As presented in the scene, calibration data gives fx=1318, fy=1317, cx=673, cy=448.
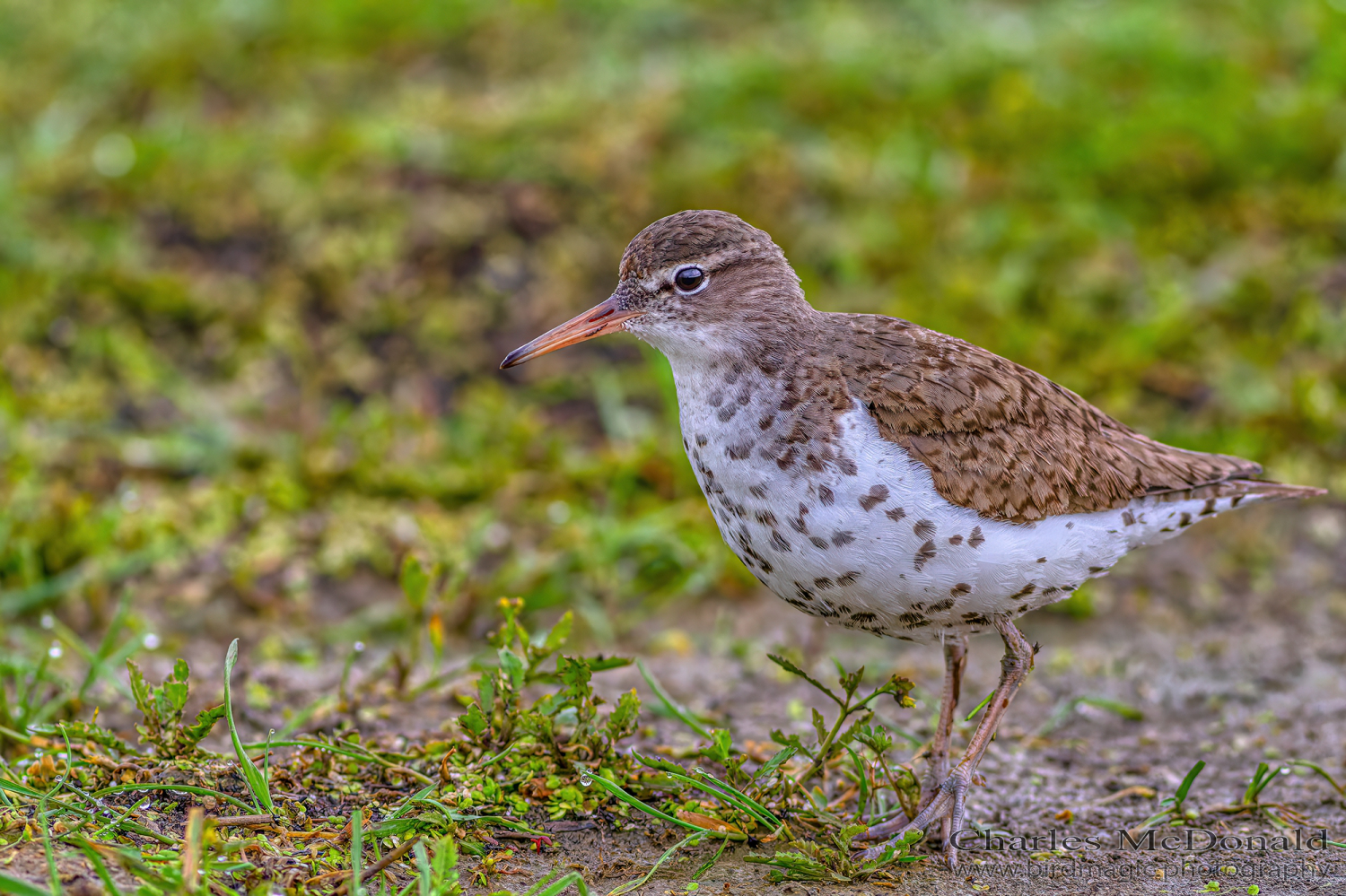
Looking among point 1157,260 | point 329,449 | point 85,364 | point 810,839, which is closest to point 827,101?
point 1157,260

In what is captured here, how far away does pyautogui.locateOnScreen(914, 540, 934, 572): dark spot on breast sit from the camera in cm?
405

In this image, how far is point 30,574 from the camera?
6027mm

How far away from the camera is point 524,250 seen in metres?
8.46

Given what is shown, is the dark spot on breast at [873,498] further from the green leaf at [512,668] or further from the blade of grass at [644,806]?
the green leaf at [512,668]

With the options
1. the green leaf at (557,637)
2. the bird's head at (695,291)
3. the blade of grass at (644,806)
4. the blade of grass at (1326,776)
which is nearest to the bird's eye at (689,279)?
the bird's head at (695,291)

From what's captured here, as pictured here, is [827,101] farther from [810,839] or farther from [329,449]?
[810,839]

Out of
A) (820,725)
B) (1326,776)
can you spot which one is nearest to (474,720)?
(820,725)

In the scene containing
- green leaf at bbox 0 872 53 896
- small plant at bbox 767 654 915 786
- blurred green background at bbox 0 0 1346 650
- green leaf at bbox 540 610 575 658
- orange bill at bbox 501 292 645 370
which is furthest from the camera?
blurred green background at bbox 0 0 1346 650

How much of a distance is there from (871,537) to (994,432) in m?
0.69

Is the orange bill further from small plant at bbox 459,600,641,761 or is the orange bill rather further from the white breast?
small plant at bbox 459,600,641,761

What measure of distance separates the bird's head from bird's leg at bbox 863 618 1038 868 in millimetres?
1358

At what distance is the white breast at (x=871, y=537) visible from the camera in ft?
13.3

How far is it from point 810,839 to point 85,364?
549cm

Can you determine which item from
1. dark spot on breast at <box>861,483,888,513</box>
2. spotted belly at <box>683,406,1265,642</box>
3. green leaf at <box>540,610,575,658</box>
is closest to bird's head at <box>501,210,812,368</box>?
spotted belly at <box>683,406,1265,642</box>
